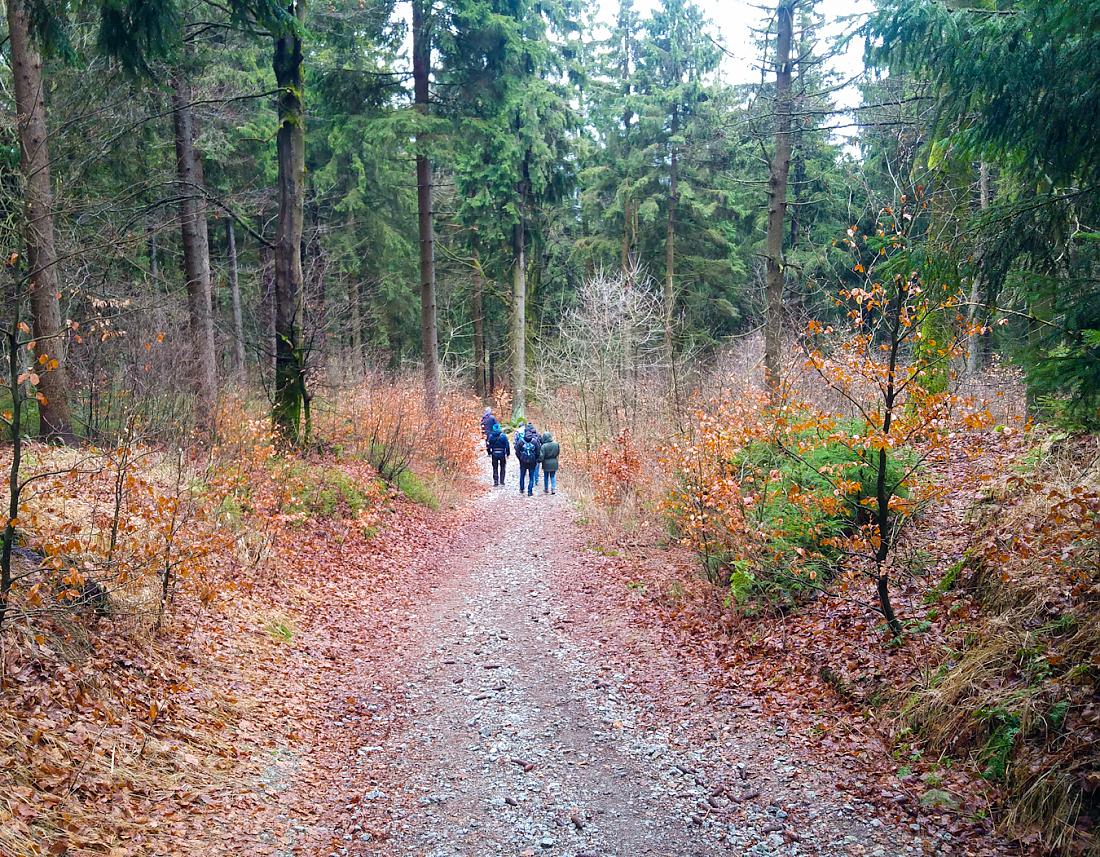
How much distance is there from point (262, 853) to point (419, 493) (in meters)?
11.0

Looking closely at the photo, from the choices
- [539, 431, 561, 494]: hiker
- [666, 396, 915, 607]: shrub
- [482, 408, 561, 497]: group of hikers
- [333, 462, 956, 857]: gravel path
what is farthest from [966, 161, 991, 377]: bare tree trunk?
[482, 408, 561, 497]: group of hikers

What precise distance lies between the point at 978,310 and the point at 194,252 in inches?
548

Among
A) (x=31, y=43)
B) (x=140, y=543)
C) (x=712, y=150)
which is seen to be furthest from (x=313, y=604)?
(x=712, y=150)

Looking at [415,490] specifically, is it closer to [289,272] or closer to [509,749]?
[289,272]

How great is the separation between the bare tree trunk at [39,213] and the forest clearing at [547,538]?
0.06m

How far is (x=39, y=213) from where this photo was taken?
9.54m

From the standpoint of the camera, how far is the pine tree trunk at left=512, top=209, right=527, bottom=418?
2830cm

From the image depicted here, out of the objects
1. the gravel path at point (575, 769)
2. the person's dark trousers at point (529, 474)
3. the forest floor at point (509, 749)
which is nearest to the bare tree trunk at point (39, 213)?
the forest floor at point (509, 749)

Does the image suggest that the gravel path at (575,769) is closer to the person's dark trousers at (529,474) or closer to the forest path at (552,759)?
the forest path at (552,759)

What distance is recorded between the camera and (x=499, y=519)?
622 inches

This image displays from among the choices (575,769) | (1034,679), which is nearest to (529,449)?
(575,769)

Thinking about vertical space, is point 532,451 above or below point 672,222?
below

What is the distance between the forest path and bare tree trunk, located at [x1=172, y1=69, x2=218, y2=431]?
21.6 feet

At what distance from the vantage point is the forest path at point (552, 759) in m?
4.61
